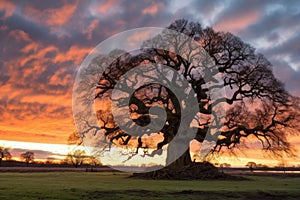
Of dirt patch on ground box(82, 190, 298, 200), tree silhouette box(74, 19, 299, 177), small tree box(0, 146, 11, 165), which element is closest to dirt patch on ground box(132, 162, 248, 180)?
tree silhouette box(74, 19, 299, 177)

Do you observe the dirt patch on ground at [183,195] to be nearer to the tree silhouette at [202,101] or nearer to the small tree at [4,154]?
the tree silhouette at [202,101]

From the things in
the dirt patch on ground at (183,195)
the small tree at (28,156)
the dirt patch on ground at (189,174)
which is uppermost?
the small tree at (28,156)

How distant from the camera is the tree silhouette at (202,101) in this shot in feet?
133

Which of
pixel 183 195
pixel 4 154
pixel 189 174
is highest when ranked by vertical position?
pixel 4 154

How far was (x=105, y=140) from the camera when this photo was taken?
1599 inches

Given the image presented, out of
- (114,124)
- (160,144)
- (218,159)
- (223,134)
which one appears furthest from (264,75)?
(114,124)

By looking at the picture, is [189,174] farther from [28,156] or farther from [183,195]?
[28,156]

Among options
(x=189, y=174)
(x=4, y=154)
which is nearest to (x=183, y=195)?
(x=189, y=174)

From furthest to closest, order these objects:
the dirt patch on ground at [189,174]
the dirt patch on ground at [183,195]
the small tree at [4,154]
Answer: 1. the small tree at [4,154]
2. the dirt patch on ground at [189,174]
3. the dirt patch on ground at [183,195]

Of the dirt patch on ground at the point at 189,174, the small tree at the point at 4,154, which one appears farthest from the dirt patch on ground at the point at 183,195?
the small tree at the point at 4,154

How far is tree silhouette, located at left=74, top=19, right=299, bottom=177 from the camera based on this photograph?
133 ft

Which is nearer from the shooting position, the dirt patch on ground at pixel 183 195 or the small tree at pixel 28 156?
the dirt patch on ground at pixel 183 195

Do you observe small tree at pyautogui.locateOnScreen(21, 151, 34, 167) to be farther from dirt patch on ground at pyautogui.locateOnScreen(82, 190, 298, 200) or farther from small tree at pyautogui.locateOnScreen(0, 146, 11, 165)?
dirt patch on ground at pyautogui.locateOnScreen(82, 190, 298, 200)

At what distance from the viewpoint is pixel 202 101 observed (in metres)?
42.3
